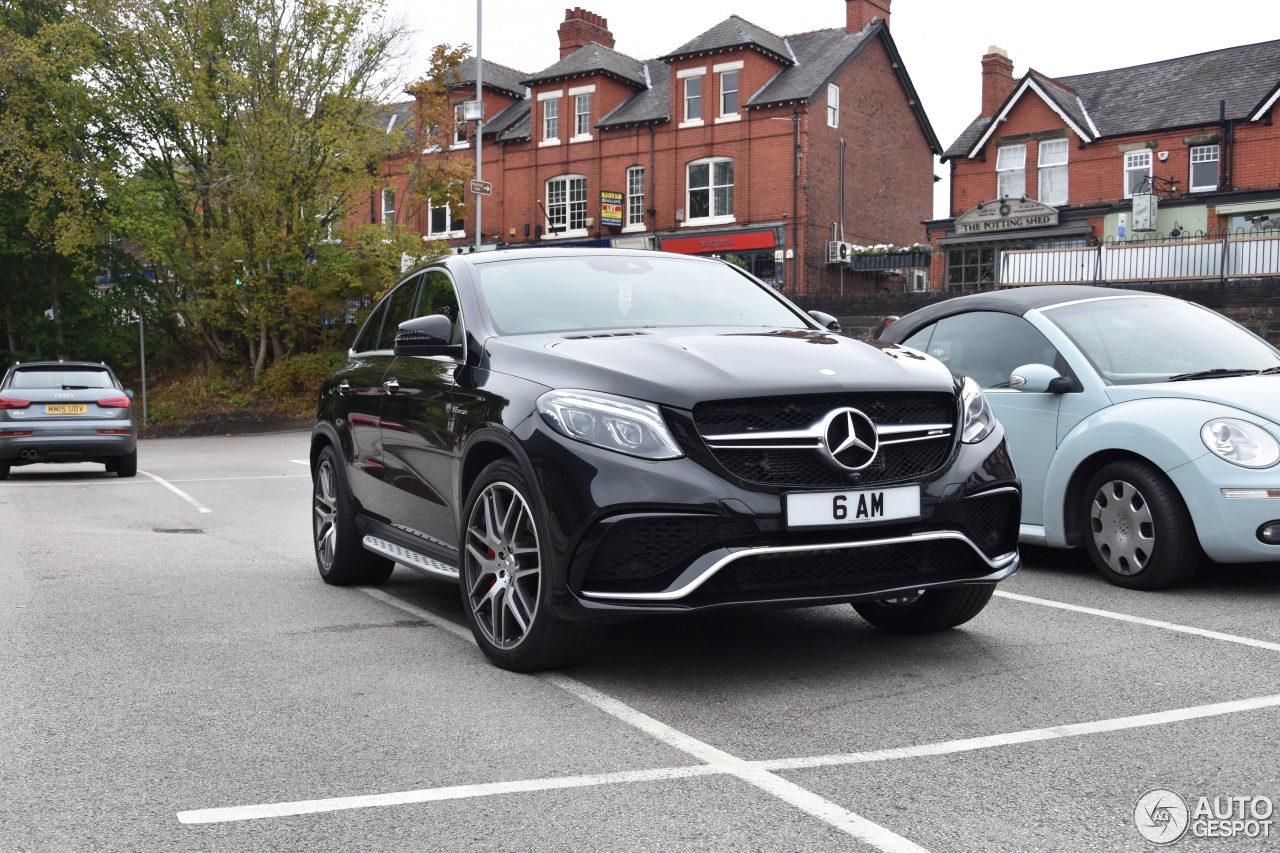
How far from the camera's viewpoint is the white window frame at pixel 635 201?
147ft

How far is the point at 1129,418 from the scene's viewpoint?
6.82 meters

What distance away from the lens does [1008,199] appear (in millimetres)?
38688

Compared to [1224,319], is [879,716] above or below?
below

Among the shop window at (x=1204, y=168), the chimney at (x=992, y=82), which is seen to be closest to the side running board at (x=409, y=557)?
the shop window at (x=1204, y=168)

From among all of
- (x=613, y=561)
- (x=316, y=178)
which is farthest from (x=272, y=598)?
(x=316, y=178)

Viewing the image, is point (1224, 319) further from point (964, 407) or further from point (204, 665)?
point (204, 665)

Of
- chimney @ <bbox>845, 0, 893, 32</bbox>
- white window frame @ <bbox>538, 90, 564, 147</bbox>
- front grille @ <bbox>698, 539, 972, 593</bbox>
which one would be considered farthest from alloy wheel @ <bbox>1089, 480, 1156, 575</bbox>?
white window frame @ <bbox>538, 90, 564, 147</bbox>

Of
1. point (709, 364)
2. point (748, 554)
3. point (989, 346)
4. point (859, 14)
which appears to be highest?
point (859, 14)

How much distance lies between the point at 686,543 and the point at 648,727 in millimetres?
619

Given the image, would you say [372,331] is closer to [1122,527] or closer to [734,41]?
[1122,527]

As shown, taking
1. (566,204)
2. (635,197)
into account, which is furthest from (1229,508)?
(566,204)

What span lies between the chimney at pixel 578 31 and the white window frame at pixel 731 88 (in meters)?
7.29

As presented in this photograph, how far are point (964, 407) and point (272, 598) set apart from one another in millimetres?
3861

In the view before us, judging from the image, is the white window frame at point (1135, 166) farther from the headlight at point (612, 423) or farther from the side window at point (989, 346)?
the headlight at point (612, 423)
